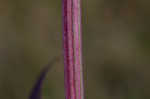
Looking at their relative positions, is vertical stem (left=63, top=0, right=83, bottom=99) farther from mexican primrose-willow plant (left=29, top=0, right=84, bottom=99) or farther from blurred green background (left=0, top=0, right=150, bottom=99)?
blurred green background (left=0, top=0, right=150, bottom=99)

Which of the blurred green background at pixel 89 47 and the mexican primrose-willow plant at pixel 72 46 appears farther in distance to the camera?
the blurred green background at pixel 89 47

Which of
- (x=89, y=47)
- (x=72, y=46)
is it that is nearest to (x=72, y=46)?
(x=72, y=46)

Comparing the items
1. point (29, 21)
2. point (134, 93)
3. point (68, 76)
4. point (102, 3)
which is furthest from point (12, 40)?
point (68, 76)

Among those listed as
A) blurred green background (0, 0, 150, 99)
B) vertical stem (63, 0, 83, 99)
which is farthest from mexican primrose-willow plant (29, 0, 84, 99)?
blurred green background (0, 0, 150, 99)

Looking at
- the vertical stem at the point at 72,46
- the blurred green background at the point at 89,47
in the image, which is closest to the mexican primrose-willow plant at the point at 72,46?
the vertical stem at the point at 72,46

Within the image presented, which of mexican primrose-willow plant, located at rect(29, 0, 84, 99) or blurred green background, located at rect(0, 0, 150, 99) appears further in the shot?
blurred green background, located at rect(0, 0, 150, 99)

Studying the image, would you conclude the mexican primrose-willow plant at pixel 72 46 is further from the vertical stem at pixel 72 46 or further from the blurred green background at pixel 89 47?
the blurred green background at pixel 89 47
